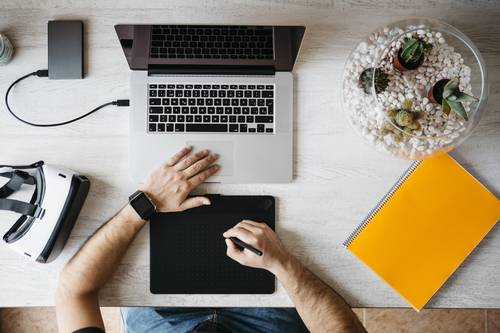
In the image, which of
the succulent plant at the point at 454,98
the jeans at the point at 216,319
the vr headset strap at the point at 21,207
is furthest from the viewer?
the jeans at the point at 216,319

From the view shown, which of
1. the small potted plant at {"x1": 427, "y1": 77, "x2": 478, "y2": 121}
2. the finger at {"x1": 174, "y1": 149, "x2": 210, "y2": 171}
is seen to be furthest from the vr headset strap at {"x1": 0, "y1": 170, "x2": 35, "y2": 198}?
the small potted plant at {"x1": 427, "y1": 77, "x2": 478, "y2": 121}

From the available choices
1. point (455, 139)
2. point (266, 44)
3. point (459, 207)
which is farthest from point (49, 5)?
point (459, 207)

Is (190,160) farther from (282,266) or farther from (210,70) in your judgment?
(282,266)

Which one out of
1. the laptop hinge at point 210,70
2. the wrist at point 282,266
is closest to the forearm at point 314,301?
the wrist at point 282,266

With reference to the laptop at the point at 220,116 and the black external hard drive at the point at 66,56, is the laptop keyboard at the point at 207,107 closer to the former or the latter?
the laptop at the point at 220,116

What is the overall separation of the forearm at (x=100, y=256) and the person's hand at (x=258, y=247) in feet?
0.73

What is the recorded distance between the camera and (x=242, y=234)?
100cm

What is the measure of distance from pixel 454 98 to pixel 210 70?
53 cm

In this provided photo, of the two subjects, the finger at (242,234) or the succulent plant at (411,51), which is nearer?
the succulent plant at (411,51)

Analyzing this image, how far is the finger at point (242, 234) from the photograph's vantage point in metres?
0.99

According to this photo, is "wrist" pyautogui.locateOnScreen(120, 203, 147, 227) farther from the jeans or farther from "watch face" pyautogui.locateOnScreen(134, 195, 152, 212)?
the jeans

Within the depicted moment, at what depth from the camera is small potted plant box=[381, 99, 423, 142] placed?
2.78ft

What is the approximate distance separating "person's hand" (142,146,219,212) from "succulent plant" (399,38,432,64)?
0.47 m

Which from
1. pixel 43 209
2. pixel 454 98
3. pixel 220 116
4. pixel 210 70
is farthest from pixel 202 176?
pixel 454 98
